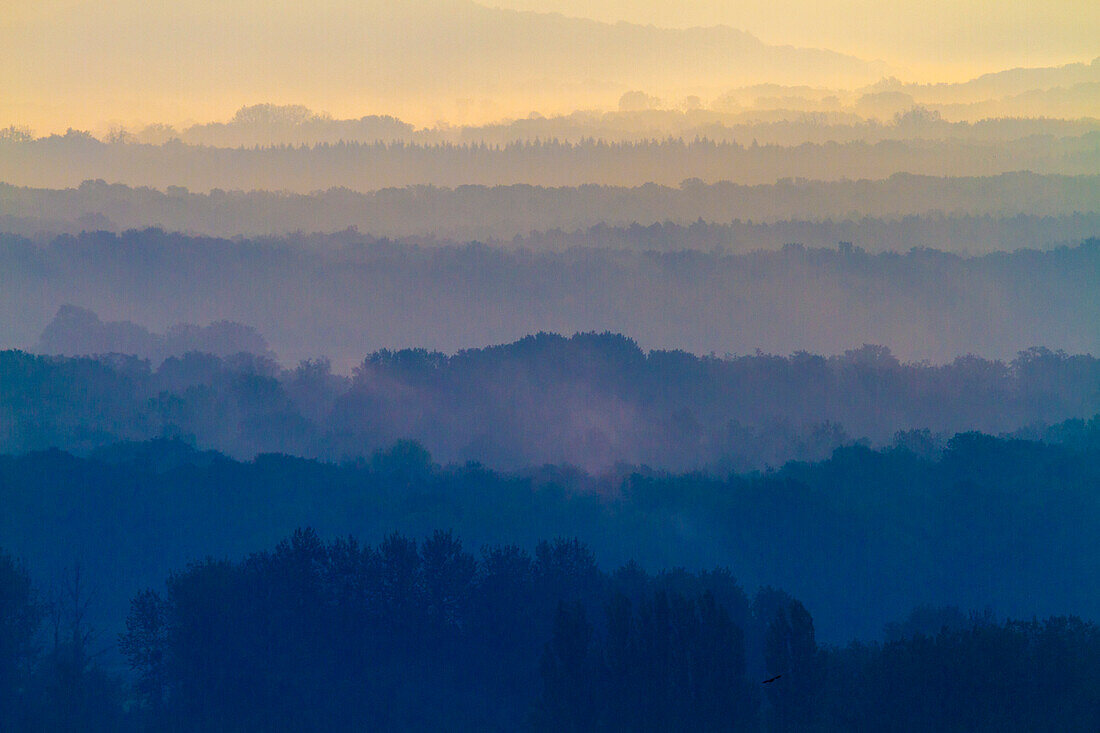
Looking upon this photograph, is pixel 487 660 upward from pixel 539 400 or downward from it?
downward

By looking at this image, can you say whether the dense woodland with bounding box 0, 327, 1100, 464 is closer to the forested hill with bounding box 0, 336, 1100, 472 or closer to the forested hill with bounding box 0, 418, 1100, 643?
the forested hill with bounding box 0, 336, 1100, 472

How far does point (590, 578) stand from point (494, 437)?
6928 cm

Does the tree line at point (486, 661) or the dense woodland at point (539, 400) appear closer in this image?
the tree line at point (486, 661)

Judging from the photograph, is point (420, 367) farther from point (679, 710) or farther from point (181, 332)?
point (679, 710)

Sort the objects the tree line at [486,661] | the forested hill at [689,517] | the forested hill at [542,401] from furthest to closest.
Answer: the forested hill at [542,401]
the forested hill at [689,517]
the tree line at [486,661]

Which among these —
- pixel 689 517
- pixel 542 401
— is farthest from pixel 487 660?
pixel 542 401

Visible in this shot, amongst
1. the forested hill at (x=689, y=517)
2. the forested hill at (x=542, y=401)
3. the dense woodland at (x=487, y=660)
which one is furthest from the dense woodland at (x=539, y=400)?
the dense woodland at (x=487, y=660)

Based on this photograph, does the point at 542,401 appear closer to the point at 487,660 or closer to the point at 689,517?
the point at 689,517

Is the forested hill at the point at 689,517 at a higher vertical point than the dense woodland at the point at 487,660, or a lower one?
higher

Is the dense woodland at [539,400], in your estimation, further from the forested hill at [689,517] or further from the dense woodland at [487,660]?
the dense woodland at [487,660]

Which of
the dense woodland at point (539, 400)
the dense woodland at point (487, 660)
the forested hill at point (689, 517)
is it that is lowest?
the dense woodland at point (487, 660)

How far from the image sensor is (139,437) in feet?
447

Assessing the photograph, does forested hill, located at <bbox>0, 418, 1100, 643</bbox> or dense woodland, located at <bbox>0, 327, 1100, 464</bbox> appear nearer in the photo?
forested hill, located at <bbox>0, 418, 1100, 643</bbox>

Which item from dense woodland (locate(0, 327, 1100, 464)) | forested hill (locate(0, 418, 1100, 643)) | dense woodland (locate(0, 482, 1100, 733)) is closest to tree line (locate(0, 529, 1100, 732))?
dense woodland (locate(0, 482, 1100, 733))
